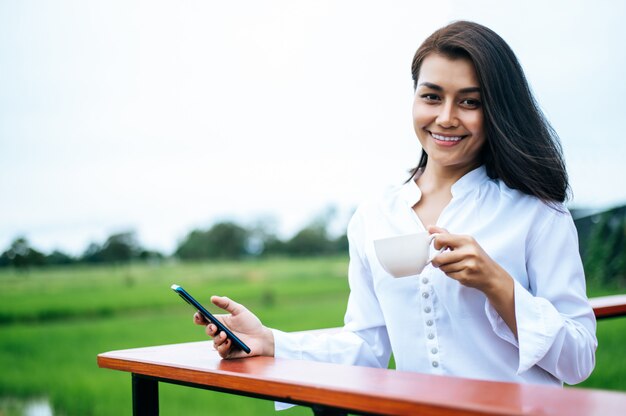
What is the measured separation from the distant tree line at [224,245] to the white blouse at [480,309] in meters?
8.21

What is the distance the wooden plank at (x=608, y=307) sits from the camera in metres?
2.06

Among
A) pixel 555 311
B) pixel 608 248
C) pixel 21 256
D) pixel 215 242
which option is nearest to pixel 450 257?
pixel 555 311

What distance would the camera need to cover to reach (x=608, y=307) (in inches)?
82.0

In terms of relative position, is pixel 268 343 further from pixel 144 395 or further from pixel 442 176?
pixel 442 176

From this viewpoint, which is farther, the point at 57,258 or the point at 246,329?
the point at 57,258

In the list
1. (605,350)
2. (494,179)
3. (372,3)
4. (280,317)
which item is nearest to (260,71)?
(372,3)

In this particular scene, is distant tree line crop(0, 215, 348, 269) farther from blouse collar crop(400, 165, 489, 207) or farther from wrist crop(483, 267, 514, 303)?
wrist crop(483, 267, 514, 303)

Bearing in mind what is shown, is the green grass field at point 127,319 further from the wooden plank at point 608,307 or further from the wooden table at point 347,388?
the wooden table at point 347,388

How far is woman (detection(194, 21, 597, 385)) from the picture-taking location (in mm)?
1392

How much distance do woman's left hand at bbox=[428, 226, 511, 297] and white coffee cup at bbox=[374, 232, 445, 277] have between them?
0.20 ft

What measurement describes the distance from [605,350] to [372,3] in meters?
5.09

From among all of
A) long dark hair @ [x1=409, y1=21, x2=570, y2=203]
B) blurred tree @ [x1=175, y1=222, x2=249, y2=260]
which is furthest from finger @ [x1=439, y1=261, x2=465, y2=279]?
blurred tree @ [x1=175, y1=222, x2=249, y2=260]

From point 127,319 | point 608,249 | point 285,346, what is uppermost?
point 285,346

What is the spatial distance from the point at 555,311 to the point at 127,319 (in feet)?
36.4
